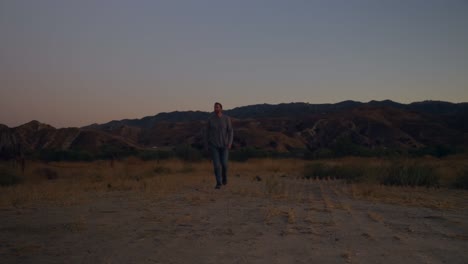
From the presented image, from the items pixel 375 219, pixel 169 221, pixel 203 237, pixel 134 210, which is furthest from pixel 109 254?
pixel 375 219

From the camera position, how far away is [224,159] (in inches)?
464

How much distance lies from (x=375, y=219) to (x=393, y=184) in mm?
6697

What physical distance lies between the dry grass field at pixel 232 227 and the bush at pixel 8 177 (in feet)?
14.0

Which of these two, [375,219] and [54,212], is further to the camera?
[54,212]

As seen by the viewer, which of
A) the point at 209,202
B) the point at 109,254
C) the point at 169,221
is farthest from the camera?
the point at 209,202

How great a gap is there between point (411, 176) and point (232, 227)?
26.9 feet

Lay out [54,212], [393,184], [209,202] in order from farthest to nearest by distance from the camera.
→ [393,184], [209,202], [54,212]

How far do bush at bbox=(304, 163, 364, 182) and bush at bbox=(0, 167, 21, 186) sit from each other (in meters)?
8.75

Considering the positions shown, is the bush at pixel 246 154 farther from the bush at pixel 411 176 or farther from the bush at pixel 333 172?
the bush at pixel 411 176

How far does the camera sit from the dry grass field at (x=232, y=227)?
15.3 feet

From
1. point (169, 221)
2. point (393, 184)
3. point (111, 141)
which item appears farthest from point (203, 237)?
point (111, 141)

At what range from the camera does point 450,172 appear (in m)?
15.6

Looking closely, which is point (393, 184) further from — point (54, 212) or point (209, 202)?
point (54, 212)

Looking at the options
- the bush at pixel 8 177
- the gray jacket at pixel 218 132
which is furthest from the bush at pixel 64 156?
the gray jacket at pixel 218 132
